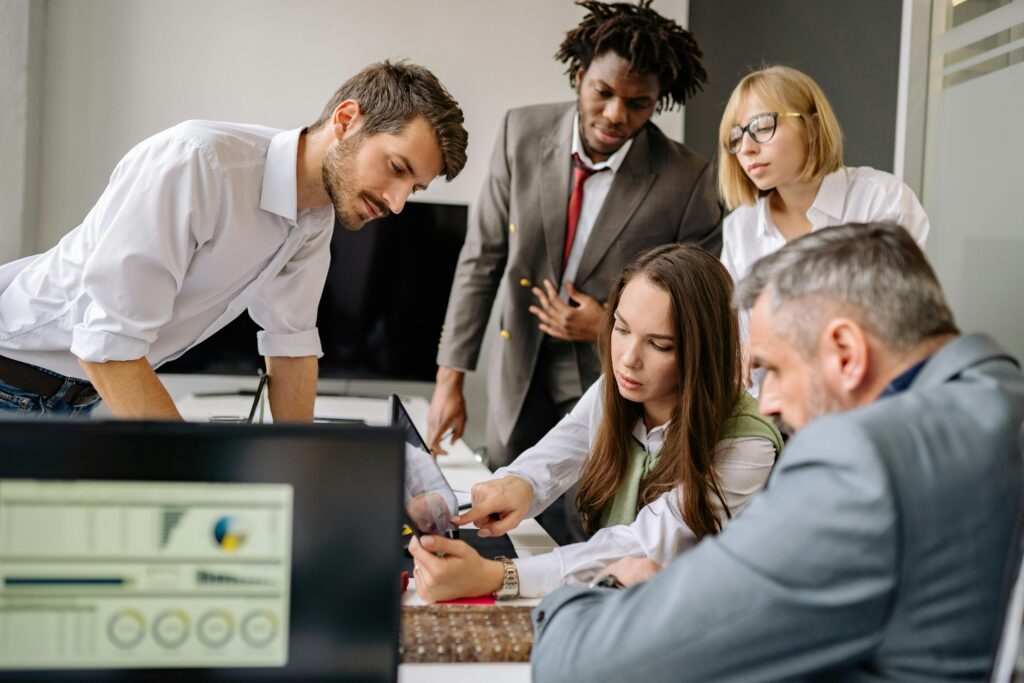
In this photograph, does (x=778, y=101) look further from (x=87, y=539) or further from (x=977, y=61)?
(x=87, y=539)

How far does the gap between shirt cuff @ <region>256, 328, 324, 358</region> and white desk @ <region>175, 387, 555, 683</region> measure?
33 cm

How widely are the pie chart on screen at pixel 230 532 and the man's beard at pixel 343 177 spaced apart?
0.98 metres

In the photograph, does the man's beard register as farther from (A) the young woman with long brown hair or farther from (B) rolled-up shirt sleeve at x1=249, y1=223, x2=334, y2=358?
(A) the young woman with long brown hair

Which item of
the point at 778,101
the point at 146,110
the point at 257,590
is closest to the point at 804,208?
the point at 778,101

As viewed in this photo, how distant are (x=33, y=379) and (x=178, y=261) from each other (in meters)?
0.39

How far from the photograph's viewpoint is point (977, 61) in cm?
226

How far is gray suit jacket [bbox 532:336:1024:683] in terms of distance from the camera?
2.47ft

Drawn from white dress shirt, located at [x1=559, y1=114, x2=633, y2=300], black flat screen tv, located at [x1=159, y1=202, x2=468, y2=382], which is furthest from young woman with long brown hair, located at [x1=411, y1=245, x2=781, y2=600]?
black flat screen tv, located at [x1=159, y1=202, x2=468, y2=382]

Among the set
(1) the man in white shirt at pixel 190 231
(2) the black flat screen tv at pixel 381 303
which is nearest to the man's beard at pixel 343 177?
(1) the man in white shirt at pixel 190 231

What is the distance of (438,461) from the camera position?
2479mm

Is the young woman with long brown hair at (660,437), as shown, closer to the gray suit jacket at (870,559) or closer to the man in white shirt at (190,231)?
the man in white shirt at (190,231)

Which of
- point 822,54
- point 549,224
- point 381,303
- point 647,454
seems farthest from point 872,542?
point 381,303

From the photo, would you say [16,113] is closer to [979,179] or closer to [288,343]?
[288,343]

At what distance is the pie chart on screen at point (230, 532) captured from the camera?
0.76 metres
